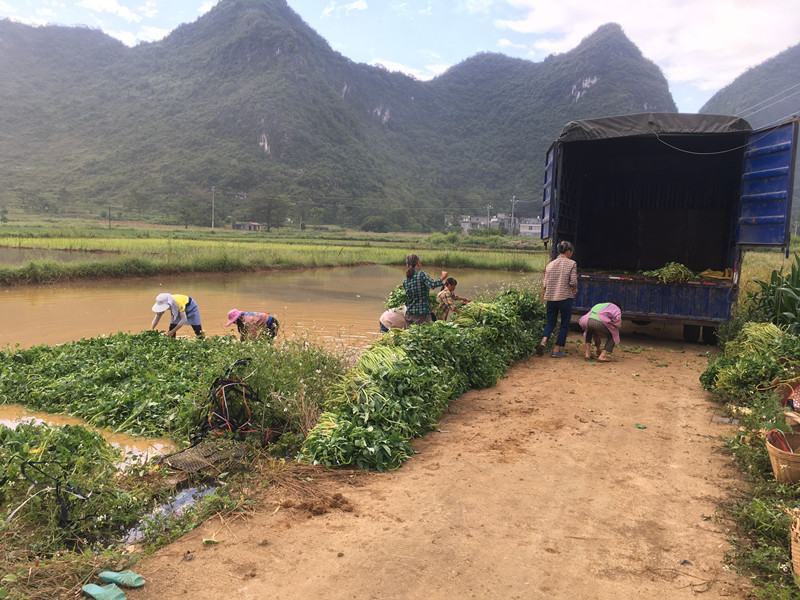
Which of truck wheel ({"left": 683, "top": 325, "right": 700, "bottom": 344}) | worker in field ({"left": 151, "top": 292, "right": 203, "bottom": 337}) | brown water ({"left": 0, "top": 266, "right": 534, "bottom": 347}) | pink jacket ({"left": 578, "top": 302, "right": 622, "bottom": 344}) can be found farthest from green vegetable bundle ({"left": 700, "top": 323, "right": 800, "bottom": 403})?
worker in field ({"left": 151, "top": 292, "right": 203, "bottom": 337})

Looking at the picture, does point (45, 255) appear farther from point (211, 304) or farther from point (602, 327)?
point (602, 327)

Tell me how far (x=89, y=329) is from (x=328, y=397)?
9378 millimetres

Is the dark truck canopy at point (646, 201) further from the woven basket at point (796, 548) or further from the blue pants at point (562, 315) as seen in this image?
the woven basket at point (796, 548)

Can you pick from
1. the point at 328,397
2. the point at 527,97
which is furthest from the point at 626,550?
the point at 527,97

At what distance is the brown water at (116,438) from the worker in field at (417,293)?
3.54 meters

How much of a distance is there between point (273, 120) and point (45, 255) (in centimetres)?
6632

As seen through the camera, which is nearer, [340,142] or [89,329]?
[89,329]

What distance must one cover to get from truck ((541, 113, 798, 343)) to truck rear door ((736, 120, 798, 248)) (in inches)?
0.6

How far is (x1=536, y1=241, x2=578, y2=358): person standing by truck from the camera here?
26.8 feet

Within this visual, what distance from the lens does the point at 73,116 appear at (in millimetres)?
86438

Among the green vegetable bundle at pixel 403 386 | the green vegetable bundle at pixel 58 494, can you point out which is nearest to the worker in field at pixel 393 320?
the green vegetable bundle at pixel 403 386

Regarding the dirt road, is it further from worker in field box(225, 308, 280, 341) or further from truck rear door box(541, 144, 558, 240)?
truck rear door box(541, 144, 558, 240)

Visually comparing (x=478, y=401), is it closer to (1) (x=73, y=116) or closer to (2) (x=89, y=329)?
(2) (x=89, y=329)

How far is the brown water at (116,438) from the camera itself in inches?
209
